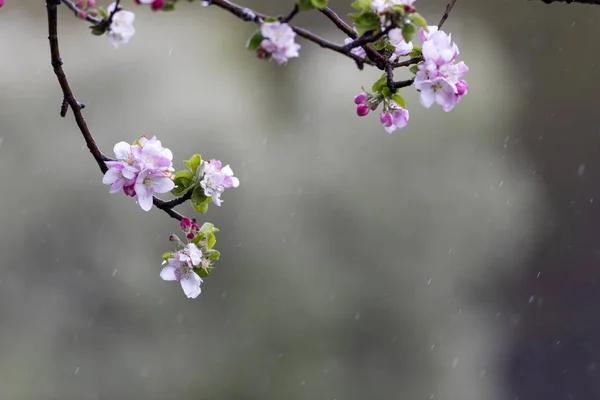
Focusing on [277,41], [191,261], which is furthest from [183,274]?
[277,41]

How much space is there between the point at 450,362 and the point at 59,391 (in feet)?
6.92

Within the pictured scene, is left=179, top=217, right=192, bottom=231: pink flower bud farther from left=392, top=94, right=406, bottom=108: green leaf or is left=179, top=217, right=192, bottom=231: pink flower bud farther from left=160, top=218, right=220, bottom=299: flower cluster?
left=392, top=94, right=406, bottom=108: green leaf

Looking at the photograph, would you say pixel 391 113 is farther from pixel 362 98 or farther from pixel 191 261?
pixel 191 261

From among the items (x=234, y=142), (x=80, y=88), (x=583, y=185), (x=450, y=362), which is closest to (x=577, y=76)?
(x=583, y=185)

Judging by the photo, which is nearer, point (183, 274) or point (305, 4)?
point (305, 4)

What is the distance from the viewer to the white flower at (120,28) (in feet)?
2.50

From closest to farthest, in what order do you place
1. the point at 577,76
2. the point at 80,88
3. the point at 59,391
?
the point at 80,88 < the point at 59,391 < the point at 577,76

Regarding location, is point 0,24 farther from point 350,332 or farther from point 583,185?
point 583,185

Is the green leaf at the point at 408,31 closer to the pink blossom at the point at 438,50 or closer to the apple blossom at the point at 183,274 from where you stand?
the pink blossom at the point at 438,50

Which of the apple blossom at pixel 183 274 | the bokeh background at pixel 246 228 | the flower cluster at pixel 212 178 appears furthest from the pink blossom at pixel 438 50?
the bokeh background at pixel 246 228

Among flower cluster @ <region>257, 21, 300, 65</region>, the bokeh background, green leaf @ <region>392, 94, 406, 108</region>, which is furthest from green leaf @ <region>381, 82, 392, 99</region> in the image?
the bokeh background

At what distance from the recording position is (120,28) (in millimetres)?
768

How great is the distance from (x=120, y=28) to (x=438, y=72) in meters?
0.33

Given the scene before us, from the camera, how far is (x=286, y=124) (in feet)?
14.0
